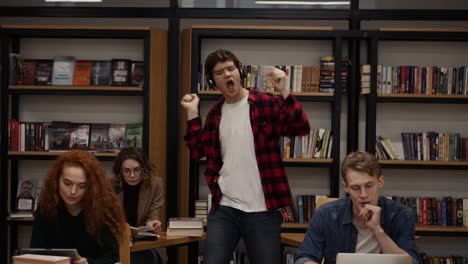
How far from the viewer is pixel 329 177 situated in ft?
19.1

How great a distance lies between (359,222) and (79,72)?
11.2 ft

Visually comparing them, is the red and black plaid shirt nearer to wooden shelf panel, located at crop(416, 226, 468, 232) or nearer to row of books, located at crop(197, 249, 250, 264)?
row of books, located at crop(197, 249, 250, 264)

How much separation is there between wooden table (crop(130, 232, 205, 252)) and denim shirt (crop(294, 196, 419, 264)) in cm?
141

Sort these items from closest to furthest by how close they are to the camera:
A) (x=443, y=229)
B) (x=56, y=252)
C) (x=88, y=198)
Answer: (x=56, y=252), (x=88, y=198), (x=443, y=229)

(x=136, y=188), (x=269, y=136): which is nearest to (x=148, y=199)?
(x=136, y=188)

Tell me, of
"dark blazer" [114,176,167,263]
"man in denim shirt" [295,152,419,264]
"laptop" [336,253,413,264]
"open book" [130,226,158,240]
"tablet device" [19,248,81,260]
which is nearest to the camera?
"laptop" [336,253,413,264]

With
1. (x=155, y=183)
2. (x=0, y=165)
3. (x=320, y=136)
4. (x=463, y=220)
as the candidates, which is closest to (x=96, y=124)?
(x=0, y=165)

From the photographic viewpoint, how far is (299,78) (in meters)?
5.57

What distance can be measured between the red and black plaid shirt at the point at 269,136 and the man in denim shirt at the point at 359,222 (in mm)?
642

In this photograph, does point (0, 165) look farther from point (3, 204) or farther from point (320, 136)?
point (320, 136)

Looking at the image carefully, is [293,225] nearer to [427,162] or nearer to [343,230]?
[427,162]

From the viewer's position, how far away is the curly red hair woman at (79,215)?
10.1 ft

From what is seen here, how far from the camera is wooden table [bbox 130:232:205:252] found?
4.05m

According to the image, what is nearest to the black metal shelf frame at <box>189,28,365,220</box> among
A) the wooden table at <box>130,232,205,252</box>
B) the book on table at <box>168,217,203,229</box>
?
the book on table at <box>168,217,203,229</box>
